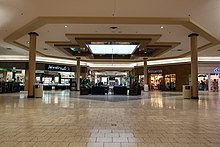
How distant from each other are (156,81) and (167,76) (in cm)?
224

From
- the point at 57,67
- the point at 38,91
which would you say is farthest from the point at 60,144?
the point at 57,67

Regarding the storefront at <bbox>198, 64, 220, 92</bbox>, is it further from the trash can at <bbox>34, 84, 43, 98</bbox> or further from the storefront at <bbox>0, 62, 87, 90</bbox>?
the trash can at <bbox>34, 84, 43, 98</bbox>

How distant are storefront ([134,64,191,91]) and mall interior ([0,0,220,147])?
123mm

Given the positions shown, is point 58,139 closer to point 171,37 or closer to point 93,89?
point 171,37

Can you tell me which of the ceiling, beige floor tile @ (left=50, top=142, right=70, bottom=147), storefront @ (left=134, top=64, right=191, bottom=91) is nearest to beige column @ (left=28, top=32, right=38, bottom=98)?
the ceiling

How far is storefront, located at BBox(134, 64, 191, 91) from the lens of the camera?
73.4 ft

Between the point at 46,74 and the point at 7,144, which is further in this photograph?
the point at 46,74

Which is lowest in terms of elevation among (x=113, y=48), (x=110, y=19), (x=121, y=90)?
(x=121, y=90)

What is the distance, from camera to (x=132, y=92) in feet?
50.6

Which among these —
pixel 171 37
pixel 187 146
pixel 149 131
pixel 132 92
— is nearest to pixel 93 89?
pixel 132 92

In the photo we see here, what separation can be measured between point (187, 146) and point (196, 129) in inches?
51.1

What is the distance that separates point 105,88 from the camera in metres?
16.0

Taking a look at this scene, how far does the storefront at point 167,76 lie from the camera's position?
22375 mm

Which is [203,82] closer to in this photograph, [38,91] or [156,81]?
[156,81]
